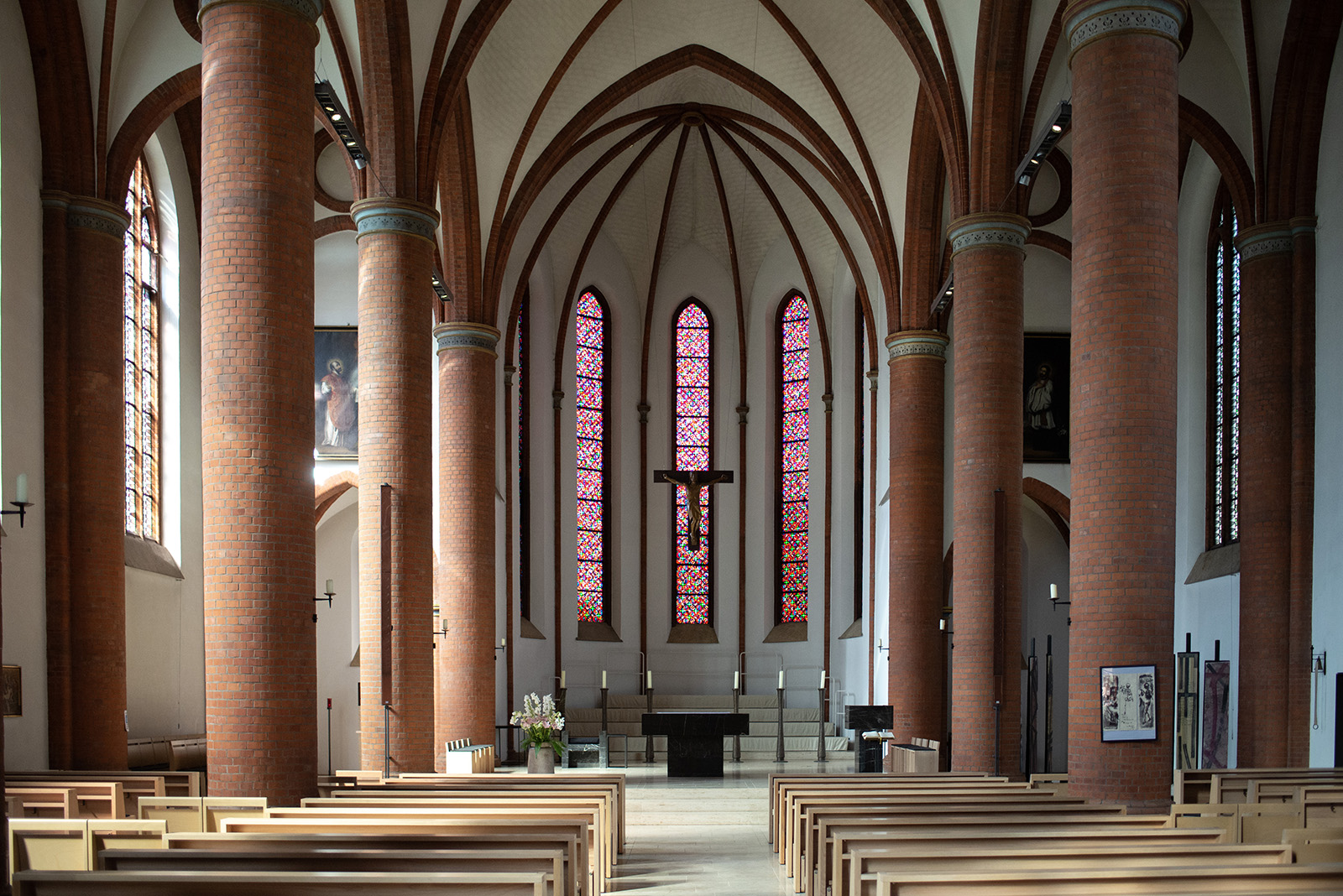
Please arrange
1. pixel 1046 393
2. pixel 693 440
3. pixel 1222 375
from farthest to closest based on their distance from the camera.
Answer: pixel 693 440
pixel 1046 393
pixel 1222 375

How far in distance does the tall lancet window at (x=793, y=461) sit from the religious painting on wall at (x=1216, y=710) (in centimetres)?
1043

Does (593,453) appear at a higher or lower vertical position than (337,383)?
lower

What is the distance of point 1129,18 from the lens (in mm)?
10281

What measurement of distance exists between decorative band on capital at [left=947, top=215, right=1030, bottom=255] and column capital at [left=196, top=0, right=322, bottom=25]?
8.46 metres

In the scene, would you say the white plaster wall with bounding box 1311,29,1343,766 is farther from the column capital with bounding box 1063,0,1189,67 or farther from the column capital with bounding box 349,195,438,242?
the column capital with bounding box 349,195,438,242

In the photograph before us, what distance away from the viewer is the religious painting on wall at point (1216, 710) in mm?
17500

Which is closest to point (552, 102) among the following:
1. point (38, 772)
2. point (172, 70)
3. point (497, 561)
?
point (172, 70)

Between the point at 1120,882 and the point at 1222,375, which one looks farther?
the point at 1222,375

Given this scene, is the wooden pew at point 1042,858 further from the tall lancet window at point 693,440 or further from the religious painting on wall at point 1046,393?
the tall lancet window at point 693,440

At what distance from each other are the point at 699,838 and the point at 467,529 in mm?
8751

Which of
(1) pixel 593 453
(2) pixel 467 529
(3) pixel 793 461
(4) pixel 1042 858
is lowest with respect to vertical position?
(4) pixel 1042 858

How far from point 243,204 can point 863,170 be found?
43.8ft

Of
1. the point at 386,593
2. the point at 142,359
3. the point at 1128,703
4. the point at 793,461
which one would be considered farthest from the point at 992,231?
the point at 793,461

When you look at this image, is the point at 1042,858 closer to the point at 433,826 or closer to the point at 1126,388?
the point at 433,826
